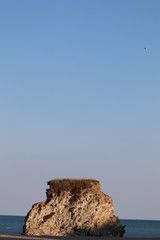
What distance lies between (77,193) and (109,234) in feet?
15.6

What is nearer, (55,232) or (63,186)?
(55,232)

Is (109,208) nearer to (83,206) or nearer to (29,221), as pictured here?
(83,206)

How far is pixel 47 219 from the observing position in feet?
161

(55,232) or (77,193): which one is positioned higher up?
(77,193)

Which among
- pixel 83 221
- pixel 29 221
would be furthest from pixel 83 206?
pixel 29 221

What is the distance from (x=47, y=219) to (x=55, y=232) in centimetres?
146

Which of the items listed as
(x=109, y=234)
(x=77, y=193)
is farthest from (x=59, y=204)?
(x=109, y=234)

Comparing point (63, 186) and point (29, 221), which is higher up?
point (63, 186)

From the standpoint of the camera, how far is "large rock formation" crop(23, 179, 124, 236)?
160 feet

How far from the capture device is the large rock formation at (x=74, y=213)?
4866 centimetres

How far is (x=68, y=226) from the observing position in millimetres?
48938

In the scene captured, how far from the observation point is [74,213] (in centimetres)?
4950

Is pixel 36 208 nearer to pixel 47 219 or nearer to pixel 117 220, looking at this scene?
pixel 47 219

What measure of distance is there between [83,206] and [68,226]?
227cm
